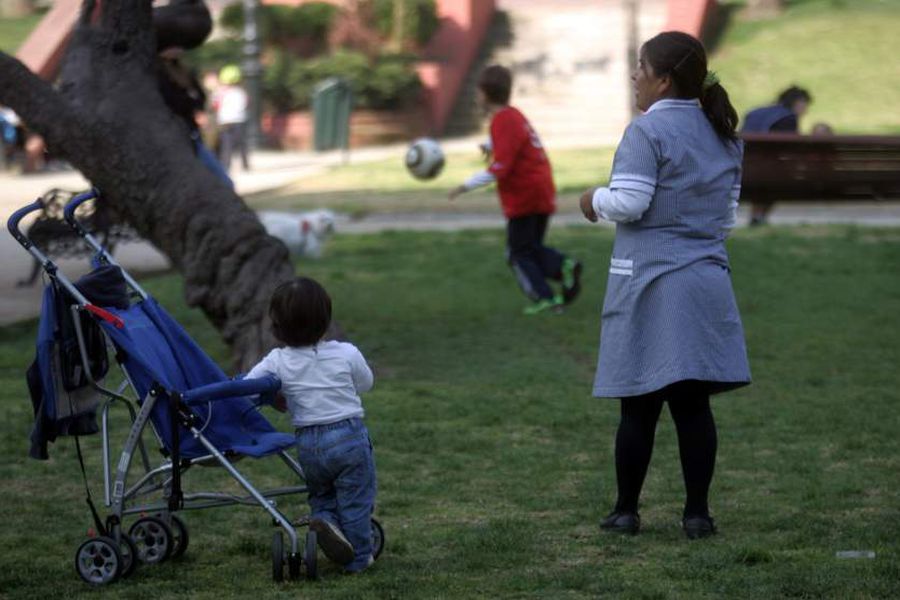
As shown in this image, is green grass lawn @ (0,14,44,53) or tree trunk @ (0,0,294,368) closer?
tree trunk @ (0,0,294,368)

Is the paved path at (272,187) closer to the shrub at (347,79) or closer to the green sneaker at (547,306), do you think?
the shrub at (347,79)

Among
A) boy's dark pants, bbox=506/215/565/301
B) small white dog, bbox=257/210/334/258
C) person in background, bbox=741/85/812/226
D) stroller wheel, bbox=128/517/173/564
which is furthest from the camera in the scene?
person in background, bbox=741/85/812/226

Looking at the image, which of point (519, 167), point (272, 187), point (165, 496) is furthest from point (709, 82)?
point (272, 187)

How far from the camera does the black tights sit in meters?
5.73

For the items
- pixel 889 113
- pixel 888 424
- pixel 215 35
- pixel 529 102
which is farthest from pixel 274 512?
pixel 215 35

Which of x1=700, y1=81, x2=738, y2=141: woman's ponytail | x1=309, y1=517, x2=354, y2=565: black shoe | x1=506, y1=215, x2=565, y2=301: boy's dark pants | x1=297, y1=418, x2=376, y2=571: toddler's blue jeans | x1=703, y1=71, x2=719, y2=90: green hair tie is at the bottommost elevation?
x1=506, y1=215, x2=565, y2=301: boy's dark pants

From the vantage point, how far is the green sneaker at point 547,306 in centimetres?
1150

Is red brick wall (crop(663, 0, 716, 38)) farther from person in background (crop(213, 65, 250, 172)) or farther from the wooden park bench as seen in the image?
the wooden park bench

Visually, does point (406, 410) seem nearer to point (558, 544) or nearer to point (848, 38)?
point (558, 544)

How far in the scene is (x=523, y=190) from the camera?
1112 cm

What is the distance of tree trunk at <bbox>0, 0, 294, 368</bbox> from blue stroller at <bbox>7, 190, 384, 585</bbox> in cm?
329

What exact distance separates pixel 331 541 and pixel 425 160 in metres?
8.51

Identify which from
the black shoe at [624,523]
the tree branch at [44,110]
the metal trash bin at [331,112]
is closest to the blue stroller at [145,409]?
the black shoe at [624,523]

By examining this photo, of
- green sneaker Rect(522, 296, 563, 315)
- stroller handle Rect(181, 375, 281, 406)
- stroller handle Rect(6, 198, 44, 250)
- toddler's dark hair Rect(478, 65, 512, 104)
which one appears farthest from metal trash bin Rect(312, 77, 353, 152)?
stroller handle Rect(181, 375, 281, 406)
